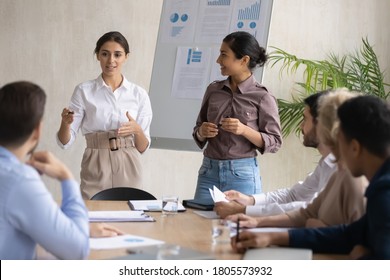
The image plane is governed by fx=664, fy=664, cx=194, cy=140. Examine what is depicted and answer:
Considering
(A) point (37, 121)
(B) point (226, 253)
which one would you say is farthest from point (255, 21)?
(A) point (37, 121)

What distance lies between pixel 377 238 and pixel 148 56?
443 cm

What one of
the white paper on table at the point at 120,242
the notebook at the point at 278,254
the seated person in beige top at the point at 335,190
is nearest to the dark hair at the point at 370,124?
the seated person in beige top at the point at 335,190

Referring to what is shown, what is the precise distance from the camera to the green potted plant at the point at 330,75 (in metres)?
5.72

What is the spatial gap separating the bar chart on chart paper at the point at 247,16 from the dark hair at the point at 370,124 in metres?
2.78

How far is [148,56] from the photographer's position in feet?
20.1

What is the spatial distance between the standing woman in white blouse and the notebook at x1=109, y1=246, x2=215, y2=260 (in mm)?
1969

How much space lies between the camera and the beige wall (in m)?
5.87

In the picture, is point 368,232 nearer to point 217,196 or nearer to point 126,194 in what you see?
point 217,196

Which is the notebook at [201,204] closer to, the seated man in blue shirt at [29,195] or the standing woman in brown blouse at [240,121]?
the standing woman in brown blouse at [240,121]


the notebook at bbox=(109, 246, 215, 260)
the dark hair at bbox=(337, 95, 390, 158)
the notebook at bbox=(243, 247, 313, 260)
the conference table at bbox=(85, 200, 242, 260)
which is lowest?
the conference table at bbox=(85, 200, 242, 260)

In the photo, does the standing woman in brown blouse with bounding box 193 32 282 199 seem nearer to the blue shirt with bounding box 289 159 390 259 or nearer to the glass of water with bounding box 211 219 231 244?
the glass of water with bounding box 211 219 231 244

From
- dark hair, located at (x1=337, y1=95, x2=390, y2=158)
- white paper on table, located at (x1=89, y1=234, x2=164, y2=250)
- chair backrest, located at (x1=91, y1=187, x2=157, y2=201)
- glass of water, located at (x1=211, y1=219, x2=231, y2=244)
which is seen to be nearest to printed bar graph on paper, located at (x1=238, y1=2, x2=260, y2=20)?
chair backrest, located at (x1=91, y1=187, x2=157, y2=201)

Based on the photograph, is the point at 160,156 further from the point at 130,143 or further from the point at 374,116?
the point at 374,116

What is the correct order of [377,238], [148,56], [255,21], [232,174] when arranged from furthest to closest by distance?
1. [148,56]
2. [255,21]
3. [232,174]
4. [377,238]
